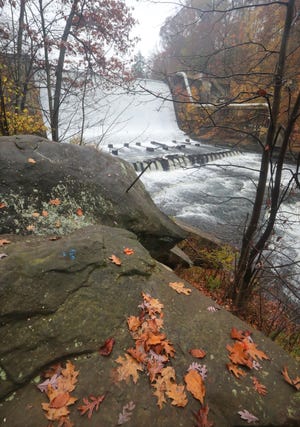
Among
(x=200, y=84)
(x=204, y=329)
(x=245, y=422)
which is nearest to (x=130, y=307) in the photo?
(x=204, y=329)

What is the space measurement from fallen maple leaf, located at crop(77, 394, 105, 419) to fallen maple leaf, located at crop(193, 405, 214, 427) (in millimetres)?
610

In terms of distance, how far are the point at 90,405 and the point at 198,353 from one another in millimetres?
842

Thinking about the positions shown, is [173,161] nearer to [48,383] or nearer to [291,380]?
[291,380]

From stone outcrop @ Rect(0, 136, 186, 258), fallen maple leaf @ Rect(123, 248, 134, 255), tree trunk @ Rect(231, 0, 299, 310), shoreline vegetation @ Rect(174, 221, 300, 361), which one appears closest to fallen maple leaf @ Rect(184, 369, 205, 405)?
fallen maple leaf @ Rect(123, 248, 134, 255)

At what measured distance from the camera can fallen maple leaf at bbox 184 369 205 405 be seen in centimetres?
162

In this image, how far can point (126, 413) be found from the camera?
1.46 meters

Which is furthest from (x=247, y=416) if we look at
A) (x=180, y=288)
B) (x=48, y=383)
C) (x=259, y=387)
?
(x=48, y=383)

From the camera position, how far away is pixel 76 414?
142cm

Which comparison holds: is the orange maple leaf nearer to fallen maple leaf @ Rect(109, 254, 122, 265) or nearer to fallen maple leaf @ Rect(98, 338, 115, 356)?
fallen maple leaf @ Rect(98, 338, 115, 356)

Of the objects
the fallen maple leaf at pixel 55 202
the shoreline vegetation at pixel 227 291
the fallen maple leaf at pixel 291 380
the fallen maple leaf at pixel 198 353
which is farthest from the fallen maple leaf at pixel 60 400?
the shoreline vegetation at pixel 227 291

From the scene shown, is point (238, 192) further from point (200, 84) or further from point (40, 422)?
point (200, 84)

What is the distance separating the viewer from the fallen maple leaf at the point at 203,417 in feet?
4.90

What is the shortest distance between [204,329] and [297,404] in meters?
0.77

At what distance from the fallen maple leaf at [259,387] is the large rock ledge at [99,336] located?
26mm
